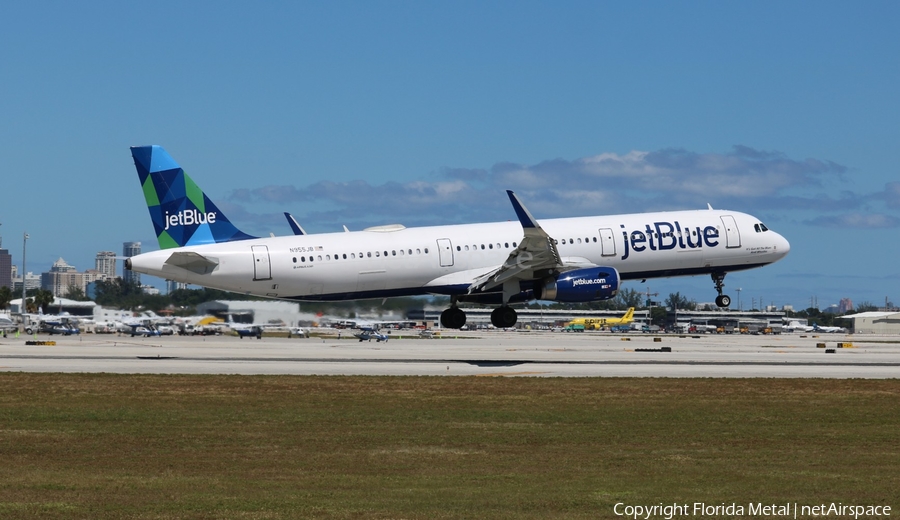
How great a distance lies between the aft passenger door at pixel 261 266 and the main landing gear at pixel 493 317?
29.1 feet

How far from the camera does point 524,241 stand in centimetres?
4700

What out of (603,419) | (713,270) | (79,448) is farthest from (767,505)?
(713,270)

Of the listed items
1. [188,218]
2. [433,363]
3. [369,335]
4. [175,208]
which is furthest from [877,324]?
[175,208]

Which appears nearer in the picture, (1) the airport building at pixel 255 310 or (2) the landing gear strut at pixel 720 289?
(2) the landing gear strut at pixel 720 289

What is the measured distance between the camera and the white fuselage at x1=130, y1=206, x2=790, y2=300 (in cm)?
4850

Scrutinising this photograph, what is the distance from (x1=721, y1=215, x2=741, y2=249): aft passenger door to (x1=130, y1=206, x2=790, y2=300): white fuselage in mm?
50

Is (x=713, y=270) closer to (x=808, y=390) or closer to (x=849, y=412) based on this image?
(x=808, y=390)

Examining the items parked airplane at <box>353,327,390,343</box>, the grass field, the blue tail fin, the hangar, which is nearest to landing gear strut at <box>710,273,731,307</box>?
the grass field

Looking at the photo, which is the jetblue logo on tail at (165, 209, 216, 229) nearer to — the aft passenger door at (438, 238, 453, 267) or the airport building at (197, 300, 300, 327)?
the aft passenger door at (438, 238, 453, 267)

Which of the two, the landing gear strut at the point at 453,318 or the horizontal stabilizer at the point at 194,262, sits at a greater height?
the horizontal stabilizer at the point at 194,262

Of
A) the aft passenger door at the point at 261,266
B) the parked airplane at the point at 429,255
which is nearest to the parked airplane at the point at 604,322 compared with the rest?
the parked airplane at the point at 429,255

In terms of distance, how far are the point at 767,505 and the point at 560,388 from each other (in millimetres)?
20111

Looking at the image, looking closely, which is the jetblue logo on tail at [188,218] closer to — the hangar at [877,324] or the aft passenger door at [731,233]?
the aft passenger door at [731,233]

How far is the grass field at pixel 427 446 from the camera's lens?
18.1m
